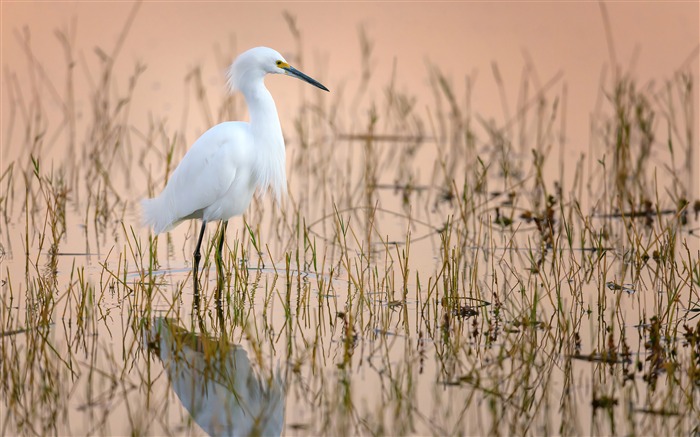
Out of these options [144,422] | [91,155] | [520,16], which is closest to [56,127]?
[91,155]

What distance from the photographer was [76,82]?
9.99 meters

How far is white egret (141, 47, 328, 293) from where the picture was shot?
5.42 meters

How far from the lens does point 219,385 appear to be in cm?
381

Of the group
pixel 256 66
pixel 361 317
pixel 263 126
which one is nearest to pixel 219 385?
pixel 361 317

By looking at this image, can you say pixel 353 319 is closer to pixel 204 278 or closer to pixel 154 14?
pixel 204 278

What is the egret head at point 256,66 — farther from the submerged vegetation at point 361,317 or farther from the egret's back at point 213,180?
the submerged vegetation at point 361,317

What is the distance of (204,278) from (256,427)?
206cm

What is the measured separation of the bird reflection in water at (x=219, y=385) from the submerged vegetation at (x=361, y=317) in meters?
0.01

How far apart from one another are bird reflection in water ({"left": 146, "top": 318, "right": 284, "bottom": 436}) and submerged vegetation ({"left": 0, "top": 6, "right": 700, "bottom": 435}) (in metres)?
0.01

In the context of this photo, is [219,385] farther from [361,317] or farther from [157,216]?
[157,216]

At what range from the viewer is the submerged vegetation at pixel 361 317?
3615mm

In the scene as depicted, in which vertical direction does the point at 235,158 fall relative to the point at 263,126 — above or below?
below

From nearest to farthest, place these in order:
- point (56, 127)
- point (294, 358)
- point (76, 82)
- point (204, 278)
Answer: point (294, 358) → point (204, 278) → point (56, 127) → point (76, 82)

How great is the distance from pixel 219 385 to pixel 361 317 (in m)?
0.89
